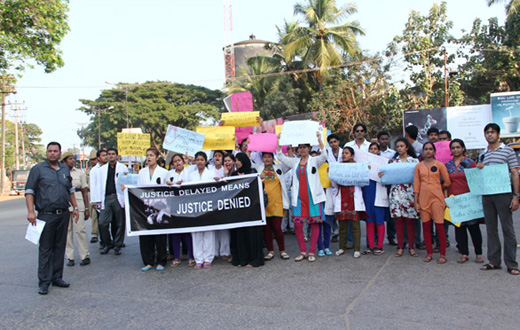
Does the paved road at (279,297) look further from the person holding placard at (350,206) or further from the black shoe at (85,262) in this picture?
the person holding placard at (350,206)

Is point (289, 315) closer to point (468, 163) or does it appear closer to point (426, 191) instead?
point (426, 191)

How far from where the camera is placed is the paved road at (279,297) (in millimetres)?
4035

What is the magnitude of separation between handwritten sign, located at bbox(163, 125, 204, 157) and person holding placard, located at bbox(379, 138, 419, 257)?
2.97 meters

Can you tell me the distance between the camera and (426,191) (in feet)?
19.6

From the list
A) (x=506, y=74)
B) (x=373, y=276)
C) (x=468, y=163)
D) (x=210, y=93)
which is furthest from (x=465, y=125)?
(x=210, y=93)

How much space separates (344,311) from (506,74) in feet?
69.1

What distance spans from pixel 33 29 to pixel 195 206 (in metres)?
13.8

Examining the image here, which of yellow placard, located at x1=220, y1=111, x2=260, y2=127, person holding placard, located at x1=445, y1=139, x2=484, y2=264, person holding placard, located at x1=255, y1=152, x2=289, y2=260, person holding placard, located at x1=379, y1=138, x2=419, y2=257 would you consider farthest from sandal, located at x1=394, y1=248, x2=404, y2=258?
yellow placard, located at x1=220, y1=111, x2=260, y2=127

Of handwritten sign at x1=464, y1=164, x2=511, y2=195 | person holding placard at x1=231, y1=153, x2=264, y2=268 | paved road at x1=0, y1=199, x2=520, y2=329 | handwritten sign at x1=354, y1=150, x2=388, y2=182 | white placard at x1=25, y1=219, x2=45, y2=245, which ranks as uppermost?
handwritten sign at x1=354, y1=150, x2=388, y2=182

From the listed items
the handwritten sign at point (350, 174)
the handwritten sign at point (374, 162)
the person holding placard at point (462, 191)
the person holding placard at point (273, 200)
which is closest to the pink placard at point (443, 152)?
the person holding placard at point (462, 191)

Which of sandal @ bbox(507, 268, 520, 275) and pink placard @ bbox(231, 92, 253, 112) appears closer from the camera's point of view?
sandal @ bbox(507, 268, 520, 275)

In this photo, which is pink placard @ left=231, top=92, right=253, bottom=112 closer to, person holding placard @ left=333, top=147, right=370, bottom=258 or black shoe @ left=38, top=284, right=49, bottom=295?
person holding placard @ left=333, top=147, right=370, bottom=258

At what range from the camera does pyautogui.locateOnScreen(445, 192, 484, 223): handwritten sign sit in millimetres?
5715

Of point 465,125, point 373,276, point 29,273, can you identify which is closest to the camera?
point 373,276
